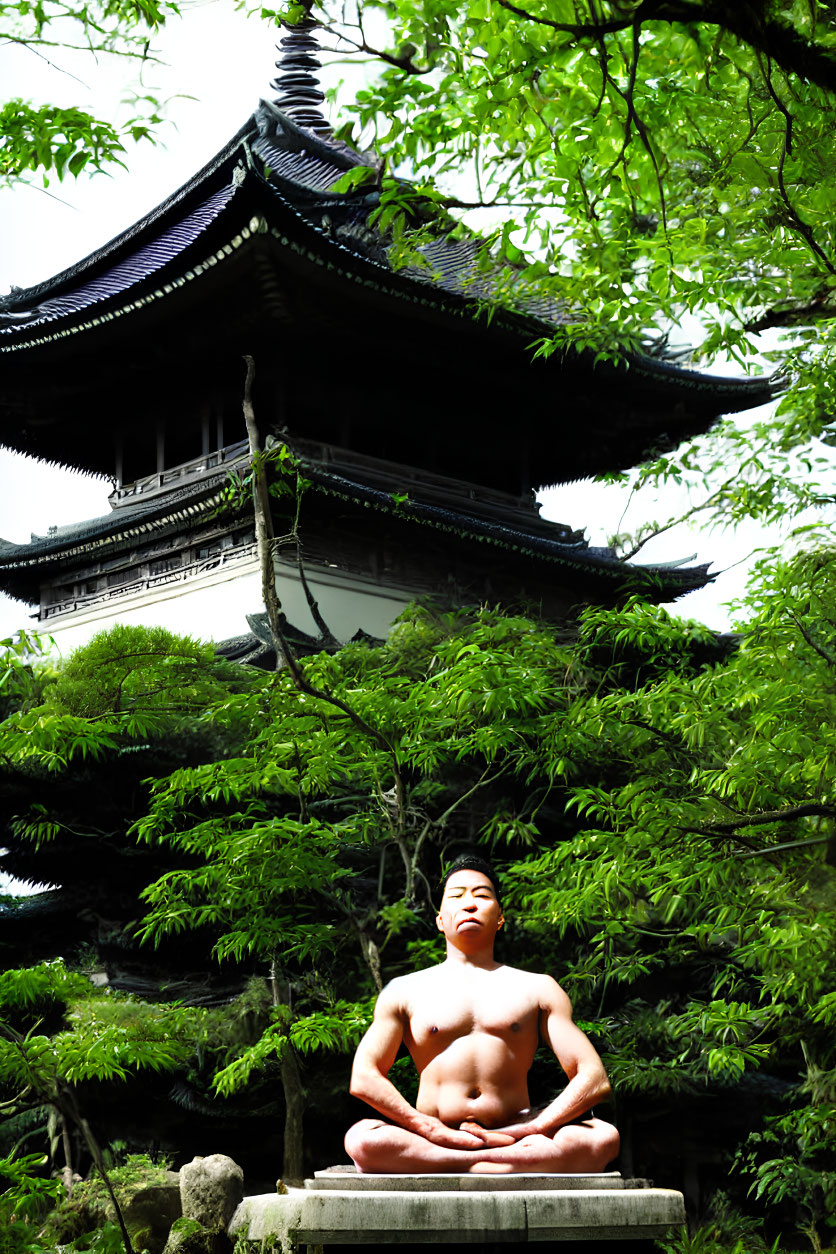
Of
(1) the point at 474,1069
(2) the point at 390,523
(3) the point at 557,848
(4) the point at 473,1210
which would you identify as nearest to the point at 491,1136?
(1) the point at 474,1069

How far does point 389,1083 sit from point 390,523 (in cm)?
1157

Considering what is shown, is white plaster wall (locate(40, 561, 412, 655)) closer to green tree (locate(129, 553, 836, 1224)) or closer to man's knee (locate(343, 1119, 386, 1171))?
green tree (locate(129, 553, 836, 1224))

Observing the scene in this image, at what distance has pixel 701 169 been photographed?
6.43 m

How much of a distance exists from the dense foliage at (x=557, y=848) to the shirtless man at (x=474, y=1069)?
100 inches

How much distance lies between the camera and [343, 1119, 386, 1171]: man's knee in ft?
13.1

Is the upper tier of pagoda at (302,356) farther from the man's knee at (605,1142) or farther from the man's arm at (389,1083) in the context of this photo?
the man's knee at (605,1142)

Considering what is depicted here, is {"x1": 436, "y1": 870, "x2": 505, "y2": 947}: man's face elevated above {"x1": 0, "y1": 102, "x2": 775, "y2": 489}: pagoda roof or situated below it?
below

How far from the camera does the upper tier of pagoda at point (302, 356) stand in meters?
14.3

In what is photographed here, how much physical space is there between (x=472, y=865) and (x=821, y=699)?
2.63 metres

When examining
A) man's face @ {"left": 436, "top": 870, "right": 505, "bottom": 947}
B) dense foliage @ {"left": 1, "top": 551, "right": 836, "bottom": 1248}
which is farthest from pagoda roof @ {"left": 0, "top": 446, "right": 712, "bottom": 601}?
man's face @ {"left": 436, "top": 870, "right": 505, "bottom": 947}

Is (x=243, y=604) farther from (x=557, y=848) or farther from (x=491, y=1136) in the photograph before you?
(x=491, y=1136)

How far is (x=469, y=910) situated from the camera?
4.59m

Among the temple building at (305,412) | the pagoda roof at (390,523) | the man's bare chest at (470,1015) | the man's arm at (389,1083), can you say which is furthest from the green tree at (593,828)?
the temple building at (305,412)

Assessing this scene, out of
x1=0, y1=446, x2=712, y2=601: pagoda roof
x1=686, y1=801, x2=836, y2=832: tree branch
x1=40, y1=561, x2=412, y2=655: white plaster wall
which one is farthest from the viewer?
x1=0, y1=446, x2=712, y2=601: pagoda roof
